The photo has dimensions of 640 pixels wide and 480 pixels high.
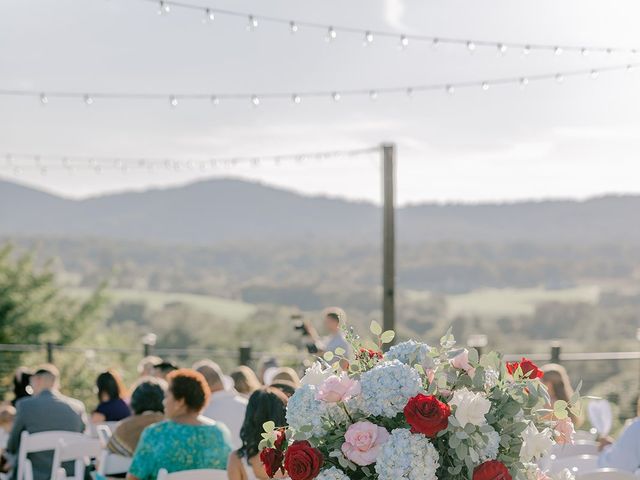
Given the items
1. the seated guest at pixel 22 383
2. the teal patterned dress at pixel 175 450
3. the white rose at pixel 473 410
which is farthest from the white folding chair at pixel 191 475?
the seated guest at pixel 22 383

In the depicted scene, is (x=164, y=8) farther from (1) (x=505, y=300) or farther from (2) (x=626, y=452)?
(1) (x=505, y=300)

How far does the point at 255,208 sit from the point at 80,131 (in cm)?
2060

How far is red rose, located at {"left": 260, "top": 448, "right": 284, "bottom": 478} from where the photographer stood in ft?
9.13

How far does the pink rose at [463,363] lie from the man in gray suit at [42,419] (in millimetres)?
4274

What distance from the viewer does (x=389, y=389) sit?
258 cm

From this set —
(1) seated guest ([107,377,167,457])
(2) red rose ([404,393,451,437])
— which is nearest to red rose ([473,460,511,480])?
(2) red rose ([404,393,451,437])

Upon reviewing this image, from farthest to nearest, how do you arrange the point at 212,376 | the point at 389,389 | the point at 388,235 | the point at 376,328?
the point at 388,235
the point at 212,376
the point at 376,328
the point at 389,389

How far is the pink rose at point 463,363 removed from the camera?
266 cm

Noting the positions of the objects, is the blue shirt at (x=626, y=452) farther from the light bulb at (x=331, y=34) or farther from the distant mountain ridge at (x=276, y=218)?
the distant mountain ridge at (x=276, y=218)

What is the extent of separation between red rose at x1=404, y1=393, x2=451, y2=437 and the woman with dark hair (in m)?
1.89

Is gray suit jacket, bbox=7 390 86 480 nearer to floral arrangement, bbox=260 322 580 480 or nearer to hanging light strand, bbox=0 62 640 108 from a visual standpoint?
floral arrangement, bbox=260 322 580 480

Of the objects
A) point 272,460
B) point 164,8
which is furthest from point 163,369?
point 272,460

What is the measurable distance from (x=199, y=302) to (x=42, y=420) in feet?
262

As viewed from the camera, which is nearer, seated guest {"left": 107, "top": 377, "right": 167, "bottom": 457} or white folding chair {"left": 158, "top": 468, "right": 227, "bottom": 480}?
white folding chair {"left": 158, "top": 468, "right": 227, "bottom": 480}
